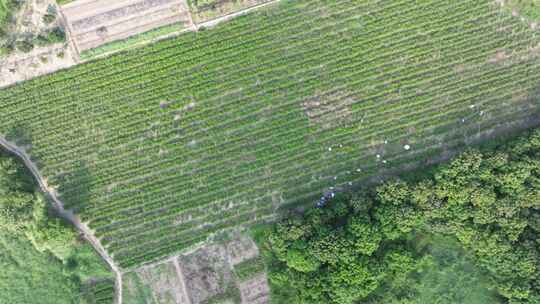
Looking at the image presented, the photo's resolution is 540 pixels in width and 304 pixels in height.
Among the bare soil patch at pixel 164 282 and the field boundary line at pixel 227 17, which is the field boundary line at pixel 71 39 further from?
the bare soil patch at pixel 164 282

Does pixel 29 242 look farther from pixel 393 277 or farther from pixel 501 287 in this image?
pixel 501 287

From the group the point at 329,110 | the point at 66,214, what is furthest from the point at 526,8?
the point at 66,214

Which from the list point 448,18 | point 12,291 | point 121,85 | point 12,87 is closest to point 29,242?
point 12,291

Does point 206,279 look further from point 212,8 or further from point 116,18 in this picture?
point 116,18

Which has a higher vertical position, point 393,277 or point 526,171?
point 526,171

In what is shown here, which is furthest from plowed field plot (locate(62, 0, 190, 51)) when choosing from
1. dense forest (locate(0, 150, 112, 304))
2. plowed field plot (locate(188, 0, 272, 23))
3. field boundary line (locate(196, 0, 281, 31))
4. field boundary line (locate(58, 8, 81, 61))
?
dense forest (locate(0, 150, 112, 304))

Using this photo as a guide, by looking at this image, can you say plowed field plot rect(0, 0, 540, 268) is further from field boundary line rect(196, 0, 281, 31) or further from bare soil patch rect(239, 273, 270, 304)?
bare soil patch rect(239, 273, 270, 304)

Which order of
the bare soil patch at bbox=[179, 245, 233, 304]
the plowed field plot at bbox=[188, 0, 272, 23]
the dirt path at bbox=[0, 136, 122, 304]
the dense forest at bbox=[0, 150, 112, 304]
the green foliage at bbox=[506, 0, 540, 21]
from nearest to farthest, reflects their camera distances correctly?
the dense forest at bbox=[0, 150, 112, 304], the dirt path at bbox=[0, 136, 122, 304], the plowed field plot at bbox=[188, 0, 272, 23], the green foliage at bbox=[506, 0, 540, 21], the bare soil patch at bbox=[179, 245, 233, 304]
